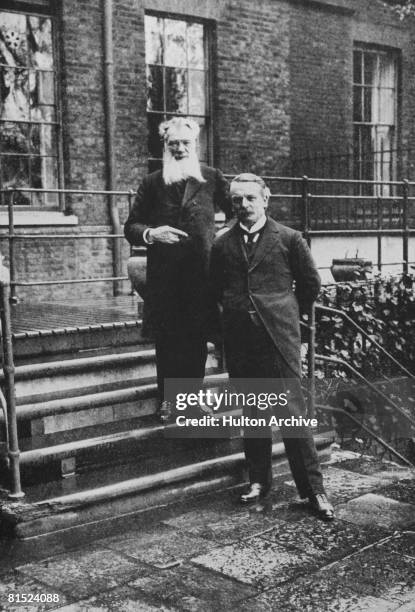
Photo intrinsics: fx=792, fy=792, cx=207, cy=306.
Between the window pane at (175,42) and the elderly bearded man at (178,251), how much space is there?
5.67 meters

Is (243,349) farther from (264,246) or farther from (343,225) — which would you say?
(343,225)

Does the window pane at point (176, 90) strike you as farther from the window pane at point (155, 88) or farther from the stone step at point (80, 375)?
the stone step at point (80, 375)

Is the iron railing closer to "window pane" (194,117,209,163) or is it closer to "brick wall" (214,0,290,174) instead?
"brick wall" (214,0,290,174)

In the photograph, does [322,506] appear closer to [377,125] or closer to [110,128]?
[110,128]

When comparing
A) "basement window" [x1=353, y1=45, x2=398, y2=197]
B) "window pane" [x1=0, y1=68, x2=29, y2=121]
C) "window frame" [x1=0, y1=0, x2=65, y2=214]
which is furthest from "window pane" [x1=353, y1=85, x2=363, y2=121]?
"window pane" [x1=0, y1=68, x2=29, y2=121]

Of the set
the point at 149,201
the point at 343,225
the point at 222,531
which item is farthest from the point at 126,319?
the point at 343,225

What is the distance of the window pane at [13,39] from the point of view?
8.70 meters

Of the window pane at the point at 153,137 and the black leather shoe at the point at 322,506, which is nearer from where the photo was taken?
the black leather shoe at the point at 322,506

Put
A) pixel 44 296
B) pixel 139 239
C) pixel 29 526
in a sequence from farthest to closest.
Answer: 1. pixel 44 296
2. pixel 139 239
3. pixel 29 526

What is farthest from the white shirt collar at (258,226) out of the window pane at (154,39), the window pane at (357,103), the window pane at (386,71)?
the window pane at (386,71)

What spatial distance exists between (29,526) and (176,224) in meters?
1.98

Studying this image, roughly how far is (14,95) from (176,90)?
2314mm

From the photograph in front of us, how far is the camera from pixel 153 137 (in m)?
10.0

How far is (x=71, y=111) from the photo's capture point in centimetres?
907
